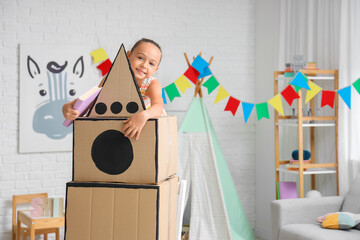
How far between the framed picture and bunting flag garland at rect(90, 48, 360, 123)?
0.22m

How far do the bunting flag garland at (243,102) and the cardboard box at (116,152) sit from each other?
2.42 m

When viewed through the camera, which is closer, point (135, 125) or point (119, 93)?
point (135, 125)

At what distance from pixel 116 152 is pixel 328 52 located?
2955 mm

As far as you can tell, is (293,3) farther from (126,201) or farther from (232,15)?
(126,201)

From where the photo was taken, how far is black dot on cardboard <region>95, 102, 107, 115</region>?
1.75 metres

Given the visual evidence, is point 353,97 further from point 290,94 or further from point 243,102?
point 243,102

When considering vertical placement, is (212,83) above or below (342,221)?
above

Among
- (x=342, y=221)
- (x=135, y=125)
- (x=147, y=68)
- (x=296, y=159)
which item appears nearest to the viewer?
(x=135, y=125)

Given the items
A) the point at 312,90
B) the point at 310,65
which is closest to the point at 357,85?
the point at 312,90

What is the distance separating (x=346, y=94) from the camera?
3.75 m

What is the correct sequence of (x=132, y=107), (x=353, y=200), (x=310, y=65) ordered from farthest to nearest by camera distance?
1. (x=310, y=65)
2. (x=353, y=200)
3. (x=132, y=107)

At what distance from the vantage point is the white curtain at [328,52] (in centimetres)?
390

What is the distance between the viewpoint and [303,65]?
13.4ft

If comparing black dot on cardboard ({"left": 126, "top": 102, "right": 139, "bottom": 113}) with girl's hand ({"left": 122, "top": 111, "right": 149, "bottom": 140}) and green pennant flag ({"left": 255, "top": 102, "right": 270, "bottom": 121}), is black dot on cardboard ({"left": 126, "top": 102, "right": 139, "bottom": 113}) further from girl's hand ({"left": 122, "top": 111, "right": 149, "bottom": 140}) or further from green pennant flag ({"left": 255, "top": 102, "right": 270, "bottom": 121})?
green pennant flag ({"left": 255, "top": 102, "right": 270, "bottom": 121})
